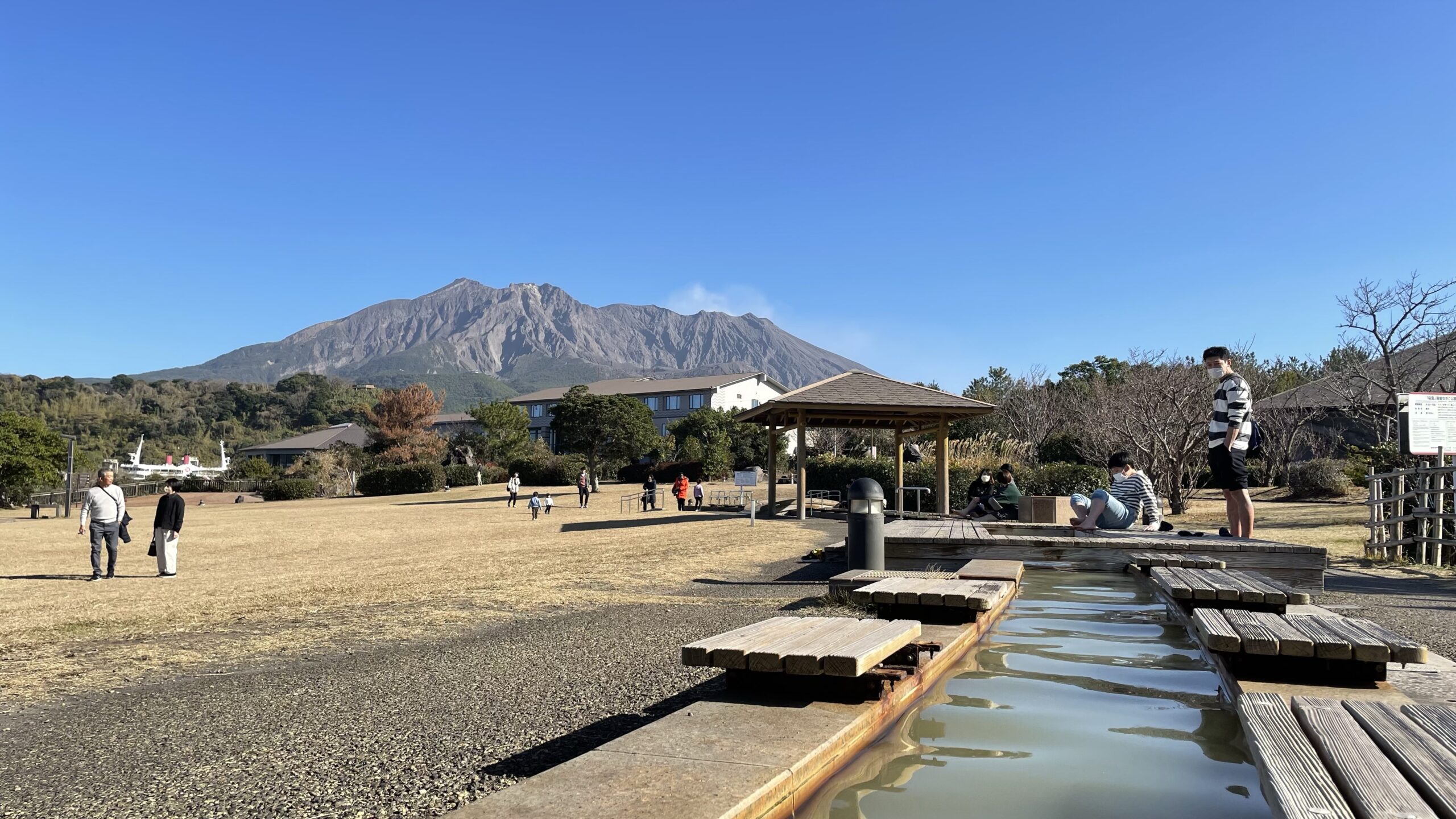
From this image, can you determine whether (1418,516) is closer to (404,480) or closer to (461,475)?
(404,480)

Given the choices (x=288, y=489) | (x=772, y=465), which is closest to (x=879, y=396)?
(x=772, y=465)

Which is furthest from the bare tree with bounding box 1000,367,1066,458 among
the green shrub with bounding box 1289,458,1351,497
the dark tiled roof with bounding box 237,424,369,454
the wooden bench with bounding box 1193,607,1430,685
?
the dark tiled roof with bounding box 237,424,369,454

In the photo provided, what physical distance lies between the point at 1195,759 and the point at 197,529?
2861 centimetres

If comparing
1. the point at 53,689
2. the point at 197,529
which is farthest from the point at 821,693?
the point at 197,529

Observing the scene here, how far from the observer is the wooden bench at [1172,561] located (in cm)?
670

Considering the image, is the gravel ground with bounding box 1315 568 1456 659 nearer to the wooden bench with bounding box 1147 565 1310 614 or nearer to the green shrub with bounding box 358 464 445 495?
the wooden bench with bounding box 1147 565 1310 614

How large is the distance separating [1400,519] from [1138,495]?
4070 mm

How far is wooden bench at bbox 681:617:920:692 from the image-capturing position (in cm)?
305

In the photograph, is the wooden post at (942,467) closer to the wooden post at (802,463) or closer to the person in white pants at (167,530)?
the wooden post at (802,463)

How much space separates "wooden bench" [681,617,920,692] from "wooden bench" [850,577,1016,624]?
3.77ft

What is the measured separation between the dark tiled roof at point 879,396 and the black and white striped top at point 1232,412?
10083mm

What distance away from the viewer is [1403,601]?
279 inches

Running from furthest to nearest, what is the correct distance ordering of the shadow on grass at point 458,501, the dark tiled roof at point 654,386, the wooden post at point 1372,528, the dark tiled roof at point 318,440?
the dark tiled roof at point 654,386
the dark tiled roof at point 318,440
the shadow on grass at point 458,501
the wooden post at point 1372,528

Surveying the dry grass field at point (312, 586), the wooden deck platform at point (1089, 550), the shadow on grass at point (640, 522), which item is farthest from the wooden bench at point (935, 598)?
the shadow on grass at point (640, 522)
